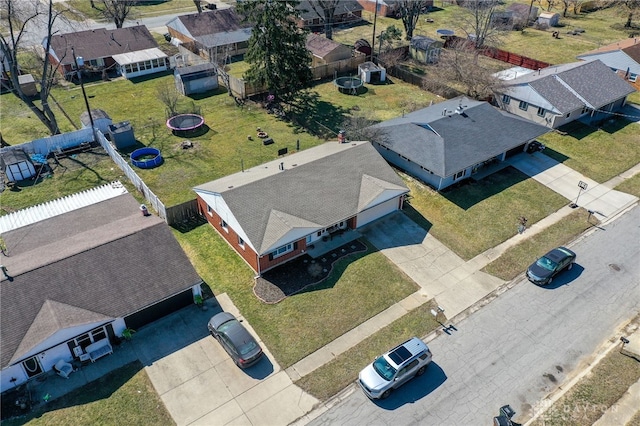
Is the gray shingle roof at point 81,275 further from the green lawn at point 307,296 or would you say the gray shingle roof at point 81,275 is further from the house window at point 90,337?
the green lawn at point 307,296

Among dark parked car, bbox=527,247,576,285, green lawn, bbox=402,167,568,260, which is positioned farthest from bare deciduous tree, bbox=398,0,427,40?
dark parked car, bbox=527,247,576,285

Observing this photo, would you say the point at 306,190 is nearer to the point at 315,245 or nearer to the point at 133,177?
Answer: the point at 315,245

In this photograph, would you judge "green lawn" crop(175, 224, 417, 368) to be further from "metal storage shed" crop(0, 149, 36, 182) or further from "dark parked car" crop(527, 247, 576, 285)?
"metal storage shed" crop(0, 149, 36, 182)

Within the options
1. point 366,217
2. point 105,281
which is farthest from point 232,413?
point 366,217

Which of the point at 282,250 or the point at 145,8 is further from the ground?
the point at 145,8

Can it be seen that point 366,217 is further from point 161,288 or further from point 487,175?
point 161,288

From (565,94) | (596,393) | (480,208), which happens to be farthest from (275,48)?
(596,393)
